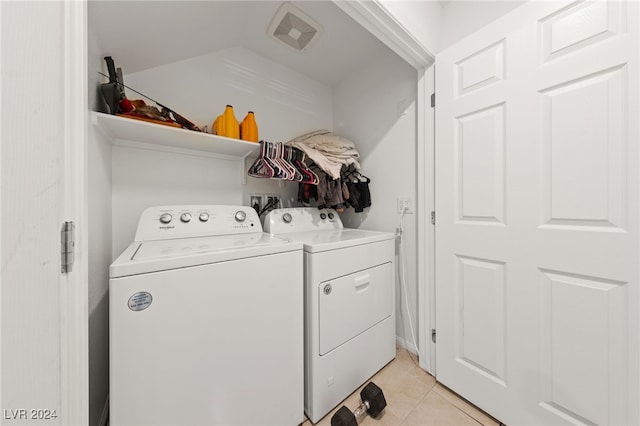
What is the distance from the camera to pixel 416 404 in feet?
3.96

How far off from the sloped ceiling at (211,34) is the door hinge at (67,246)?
0.95 m

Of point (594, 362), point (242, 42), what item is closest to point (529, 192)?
point (594, 362)

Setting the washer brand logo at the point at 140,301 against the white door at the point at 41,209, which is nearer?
the white door at the point at 41,209

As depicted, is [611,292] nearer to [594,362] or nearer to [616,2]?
[594,362]

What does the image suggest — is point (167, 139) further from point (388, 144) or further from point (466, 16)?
point (466, 16)

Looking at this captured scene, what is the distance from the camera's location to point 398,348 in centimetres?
171

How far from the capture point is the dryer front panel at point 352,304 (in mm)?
1138

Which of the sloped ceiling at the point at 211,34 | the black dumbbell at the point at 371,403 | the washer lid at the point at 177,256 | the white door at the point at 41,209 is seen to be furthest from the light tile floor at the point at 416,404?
the sloped ceiling at the point at 211,34

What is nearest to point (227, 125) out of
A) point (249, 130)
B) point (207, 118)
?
point (249, 130)

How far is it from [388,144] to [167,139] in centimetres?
151

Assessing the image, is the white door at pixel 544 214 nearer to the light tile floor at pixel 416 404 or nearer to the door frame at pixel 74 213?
the light tile floor at pixel 416 404

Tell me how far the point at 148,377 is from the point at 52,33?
97 cm

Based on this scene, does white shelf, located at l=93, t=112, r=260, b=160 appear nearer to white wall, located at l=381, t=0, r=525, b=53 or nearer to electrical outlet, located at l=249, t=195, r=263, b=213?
electrical outlet, located at l=249, t=195, r=263, b=213

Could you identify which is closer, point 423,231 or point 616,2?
point 616,2
